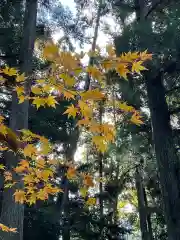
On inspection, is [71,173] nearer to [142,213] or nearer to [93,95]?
[93,95]

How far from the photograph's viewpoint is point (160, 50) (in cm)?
536

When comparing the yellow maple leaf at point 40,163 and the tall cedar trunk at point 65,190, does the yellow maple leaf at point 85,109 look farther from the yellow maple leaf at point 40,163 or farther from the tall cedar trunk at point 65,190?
the tall cedar trunk at point 65,190

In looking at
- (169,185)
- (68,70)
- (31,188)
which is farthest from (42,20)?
(68,70)

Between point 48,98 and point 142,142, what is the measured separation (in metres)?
6.12

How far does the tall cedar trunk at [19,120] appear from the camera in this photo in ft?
17.3

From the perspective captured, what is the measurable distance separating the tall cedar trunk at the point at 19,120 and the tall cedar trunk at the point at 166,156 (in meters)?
2.57

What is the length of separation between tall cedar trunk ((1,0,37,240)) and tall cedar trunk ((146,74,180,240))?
2.57m

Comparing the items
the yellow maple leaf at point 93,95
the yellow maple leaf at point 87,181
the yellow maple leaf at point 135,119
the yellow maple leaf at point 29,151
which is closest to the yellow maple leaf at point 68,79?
the yellow maple leaf at point 93,95

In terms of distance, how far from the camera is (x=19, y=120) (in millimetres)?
5891

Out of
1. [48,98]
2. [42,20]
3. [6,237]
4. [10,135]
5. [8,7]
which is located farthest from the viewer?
[42,20]

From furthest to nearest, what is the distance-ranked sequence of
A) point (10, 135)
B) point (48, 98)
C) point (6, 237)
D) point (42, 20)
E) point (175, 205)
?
1. point (42, 20)
2. point (175, 205)
3. point (6, 237)
4. point (48, 98)
5. point (10, 135)

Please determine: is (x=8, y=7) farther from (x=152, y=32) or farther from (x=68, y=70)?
(x=68, y=70)

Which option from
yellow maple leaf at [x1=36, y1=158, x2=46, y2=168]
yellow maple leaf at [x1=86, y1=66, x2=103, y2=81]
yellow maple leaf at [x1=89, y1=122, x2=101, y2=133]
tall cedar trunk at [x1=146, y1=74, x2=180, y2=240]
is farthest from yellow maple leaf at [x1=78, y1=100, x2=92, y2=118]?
tall cedar trunk at [x1=146, y1=74, x2=180, y2=240]

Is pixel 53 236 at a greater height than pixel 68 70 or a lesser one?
lesser
